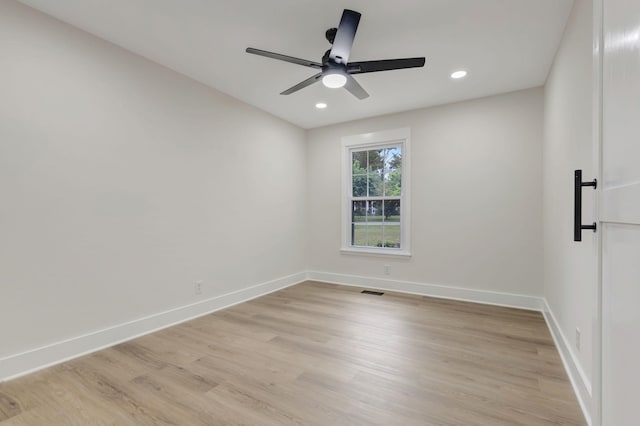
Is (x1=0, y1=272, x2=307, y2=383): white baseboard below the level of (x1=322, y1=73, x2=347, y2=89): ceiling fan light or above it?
below

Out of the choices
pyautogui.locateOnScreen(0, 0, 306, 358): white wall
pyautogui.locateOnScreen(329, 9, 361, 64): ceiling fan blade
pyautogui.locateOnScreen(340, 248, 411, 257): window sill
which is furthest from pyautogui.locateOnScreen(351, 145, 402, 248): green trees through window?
pyautogui.locateOnScreen(329, 9, 361, 64): ceiling fan blade

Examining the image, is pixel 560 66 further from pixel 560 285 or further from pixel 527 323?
pixel 527 323

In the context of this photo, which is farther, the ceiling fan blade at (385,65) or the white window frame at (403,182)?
the white window frame at (403,182)

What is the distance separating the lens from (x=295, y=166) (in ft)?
16.1

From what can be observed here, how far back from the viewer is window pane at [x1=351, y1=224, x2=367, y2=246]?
15.6 feet

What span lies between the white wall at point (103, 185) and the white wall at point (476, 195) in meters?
2.27

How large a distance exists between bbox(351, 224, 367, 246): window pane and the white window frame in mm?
66

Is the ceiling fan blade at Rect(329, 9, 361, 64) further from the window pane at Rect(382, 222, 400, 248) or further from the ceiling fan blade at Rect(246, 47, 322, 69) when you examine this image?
the window pane at Rect(382, 222, 400, 248)

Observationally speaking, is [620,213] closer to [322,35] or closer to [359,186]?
[322,35]

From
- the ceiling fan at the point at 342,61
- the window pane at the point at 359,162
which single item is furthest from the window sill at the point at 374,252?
the ceiling fan at the point at 342,61

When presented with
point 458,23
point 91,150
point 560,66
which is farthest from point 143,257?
point 560,66

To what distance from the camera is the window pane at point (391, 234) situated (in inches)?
175

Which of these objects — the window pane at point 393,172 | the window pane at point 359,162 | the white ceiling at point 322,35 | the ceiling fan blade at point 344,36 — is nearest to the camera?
the ceiling fan blade at point 344,36

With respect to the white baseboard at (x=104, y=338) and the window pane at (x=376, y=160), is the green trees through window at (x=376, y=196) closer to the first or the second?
the window pane at (x=376, y=160)
